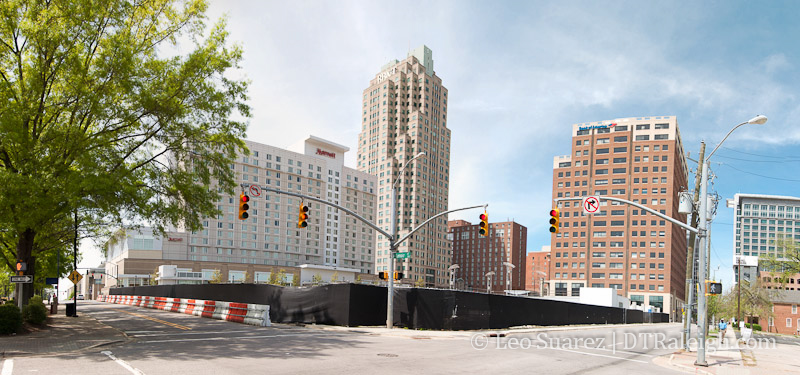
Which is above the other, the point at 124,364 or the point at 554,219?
the point at 554,219

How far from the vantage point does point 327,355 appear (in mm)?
15281

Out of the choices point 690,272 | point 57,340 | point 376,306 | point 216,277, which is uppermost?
point 690,272

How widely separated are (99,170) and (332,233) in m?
129

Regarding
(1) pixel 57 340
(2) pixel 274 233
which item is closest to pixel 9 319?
(1) pixel 57 340

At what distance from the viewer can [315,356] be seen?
14961 millimetres

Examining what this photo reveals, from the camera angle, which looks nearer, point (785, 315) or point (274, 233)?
point (785, 315)

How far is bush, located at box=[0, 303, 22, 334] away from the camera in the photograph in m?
18.1

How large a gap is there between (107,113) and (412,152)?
142 m

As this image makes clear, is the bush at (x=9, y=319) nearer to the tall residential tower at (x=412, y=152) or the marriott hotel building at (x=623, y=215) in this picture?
the marriott hotel building at (x=623, y=215)

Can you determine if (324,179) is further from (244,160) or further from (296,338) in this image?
(296,338)

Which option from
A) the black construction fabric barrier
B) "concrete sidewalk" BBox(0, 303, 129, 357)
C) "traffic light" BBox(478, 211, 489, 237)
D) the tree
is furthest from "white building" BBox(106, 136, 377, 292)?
"traffic light" BBox(478, 211, 489, 237)

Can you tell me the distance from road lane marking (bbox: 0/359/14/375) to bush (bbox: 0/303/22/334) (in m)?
6.53

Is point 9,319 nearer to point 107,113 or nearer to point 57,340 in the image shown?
point 57,340

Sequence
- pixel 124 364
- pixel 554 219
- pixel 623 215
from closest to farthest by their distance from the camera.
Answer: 1. pixel 124 364
2. pixel 554 219
3. pixel 623 215
